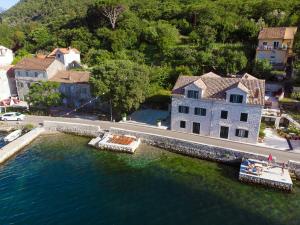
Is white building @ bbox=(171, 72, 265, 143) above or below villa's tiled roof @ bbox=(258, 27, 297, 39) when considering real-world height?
below

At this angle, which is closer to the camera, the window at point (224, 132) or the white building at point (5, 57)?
the window at point (224, 132)

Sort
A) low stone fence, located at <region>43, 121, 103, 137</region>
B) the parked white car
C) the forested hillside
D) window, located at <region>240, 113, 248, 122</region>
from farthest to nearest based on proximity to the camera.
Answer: the forested hillside → the parked white car → low stone fence, located at <region>43, 121, 103, 137</region> → window, located at <region>240, 113, 248, 122</region>

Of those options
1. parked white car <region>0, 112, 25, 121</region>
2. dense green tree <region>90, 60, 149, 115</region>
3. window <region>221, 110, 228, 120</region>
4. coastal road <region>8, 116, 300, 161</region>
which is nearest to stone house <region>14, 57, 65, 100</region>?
parked white car <region>0, 112, 25, 121</region>

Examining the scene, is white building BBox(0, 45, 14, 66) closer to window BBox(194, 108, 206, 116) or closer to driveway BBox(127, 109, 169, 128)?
driveway BBox(127, 109, 169, 128)

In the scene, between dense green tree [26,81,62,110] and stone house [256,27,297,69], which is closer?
dense green tree [26,81,62,110]

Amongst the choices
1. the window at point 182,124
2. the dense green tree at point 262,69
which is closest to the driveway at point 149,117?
the window at point 182,124

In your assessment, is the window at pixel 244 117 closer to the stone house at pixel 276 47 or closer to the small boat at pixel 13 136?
the stone house at pixel 276 47

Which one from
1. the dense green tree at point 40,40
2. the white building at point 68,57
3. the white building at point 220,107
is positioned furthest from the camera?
the dense green tree at point 40,40
